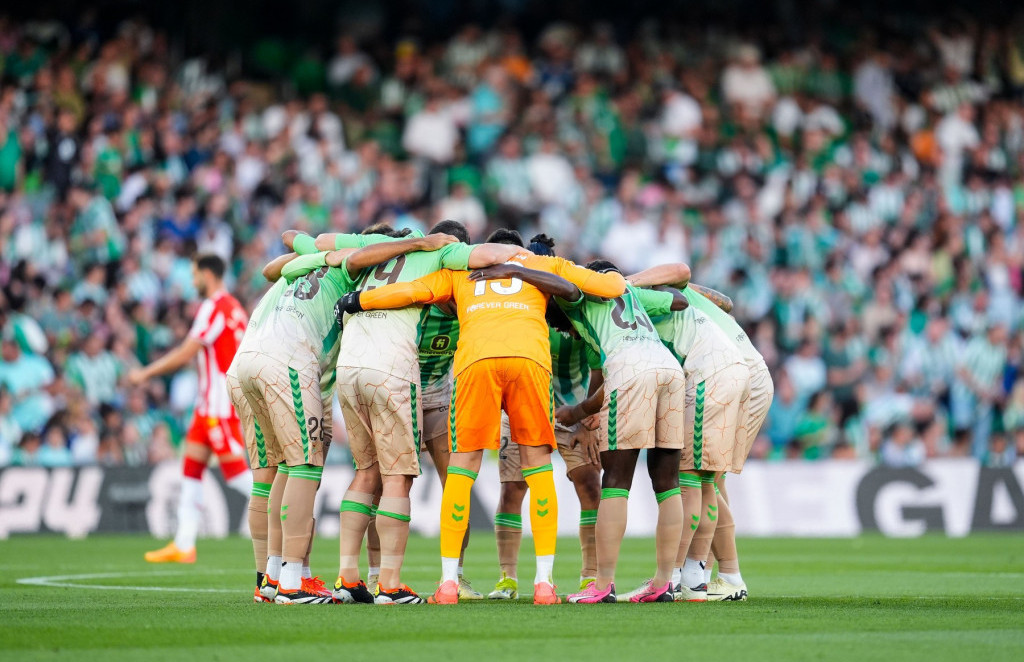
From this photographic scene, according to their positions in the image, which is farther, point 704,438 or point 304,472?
point 704,438

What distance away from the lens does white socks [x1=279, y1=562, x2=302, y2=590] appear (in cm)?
909

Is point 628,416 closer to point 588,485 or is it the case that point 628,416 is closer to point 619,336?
point 619,336

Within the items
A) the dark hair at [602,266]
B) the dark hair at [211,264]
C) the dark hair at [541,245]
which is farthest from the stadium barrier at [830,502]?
the dark hair at [602,266]

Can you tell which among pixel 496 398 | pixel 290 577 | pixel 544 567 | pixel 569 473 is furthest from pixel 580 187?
pixel 290 577

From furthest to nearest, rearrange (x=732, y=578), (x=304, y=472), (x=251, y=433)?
(x=732, y=578)
(x=251, y=433)
(x=304, y=472)

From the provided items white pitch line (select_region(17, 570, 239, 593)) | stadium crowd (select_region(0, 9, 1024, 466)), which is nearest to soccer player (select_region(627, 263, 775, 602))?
white pitch line (select_region(17, 570, 239, 593))

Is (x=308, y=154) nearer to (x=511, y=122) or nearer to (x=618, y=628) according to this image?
(x=511, y=122)

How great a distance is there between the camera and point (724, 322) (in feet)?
34.8

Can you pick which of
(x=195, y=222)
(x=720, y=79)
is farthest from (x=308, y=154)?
(x=720, y=79)

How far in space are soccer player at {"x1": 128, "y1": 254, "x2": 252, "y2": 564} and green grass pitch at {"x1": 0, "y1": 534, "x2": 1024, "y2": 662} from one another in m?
Answer: 1.04

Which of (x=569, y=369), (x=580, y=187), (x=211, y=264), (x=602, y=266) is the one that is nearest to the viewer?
(x=602, y=266)

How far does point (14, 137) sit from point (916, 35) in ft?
52.5

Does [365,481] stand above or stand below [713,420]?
below

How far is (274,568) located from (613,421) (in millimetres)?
2358
